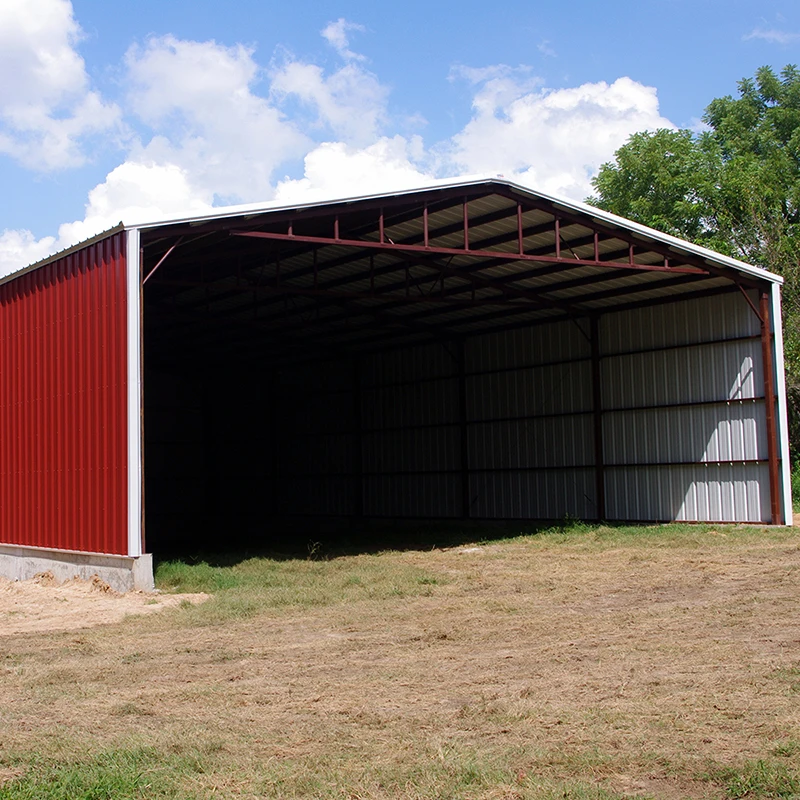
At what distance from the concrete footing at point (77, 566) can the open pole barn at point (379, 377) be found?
9 centimetres

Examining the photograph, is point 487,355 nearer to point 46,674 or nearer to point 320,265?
point 320,265

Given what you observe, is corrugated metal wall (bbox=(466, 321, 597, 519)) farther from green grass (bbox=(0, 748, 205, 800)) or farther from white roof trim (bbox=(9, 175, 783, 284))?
green grass (bbox=(0, 748, 205, 800))

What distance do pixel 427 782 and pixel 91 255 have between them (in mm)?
14280

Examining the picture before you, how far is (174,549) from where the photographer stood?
27.0m

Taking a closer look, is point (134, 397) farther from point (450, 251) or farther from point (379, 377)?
point (379, 377)

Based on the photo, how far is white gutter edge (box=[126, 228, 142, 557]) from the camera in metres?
16.4

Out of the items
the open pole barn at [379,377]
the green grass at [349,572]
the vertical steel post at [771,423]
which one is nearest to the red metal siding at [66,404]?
the open pole barn at [379,377]

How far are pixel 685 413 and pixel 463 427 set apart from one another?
7.94 meters

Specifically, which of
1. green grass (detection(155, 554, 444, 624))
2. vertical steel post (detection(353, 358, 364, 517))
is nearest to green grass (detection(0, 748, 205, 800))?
green grass (detection(155, 554, 444, 624))

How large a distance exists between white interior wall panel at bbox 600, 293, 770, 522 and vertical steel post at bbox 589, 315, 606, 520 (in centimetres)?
14

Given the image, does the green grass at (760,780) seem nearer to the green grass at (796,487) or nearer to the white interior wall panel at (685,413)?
the white interior wall panel at (685,413)

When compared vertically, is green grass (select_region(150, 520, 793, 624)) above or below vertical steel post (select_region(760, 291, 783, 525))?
below

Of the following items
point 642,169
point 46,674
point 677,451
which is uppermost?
point 642,169

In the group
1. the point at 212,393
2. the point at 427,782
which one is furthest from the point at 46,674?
the point at 212,393
